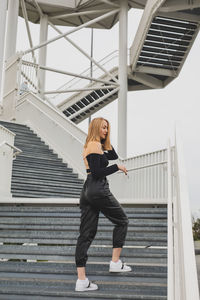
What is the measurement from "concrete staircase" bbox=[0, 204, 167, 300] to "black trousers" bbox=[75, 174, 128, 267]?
0.39 metres

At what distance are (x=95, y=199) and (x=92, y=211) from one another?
13cm

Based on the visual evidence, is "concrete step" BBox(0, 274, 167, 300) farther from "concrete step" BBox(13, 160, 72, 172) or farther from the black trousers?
"concrete step" BBox(13, 160, 72, 172)

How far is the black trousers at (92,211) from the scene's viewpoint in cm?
363

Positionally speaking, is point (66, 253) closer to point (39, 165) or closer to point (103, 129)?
→ point (103, 129)

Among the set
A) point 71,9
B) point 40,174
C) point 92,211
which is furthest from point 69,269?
point 71,9

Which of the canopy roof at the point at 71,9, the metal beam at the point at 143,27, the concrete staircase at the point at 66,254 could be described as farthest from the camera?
the canopy roof at the point at 71,9

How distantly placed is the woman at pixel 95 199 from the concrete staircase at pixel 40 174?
5.55 metres

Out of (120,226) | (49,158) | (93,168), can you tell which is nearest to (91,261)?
(120,226)

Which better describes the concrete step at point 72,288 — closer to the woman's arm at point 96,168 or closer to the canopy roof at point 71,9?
the woman's arm at point 96,168

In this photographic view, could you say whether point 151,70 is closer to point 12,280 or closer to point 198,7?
point 198,7

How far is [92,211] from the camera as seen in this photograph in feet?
12.3

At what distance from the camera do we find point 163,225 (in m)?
5.04

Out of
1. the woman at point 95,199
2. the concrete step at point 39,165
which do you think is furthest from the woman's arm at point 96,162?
the concrete step at point 39,165

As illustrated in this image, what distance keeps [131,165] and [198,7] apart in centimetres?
804
